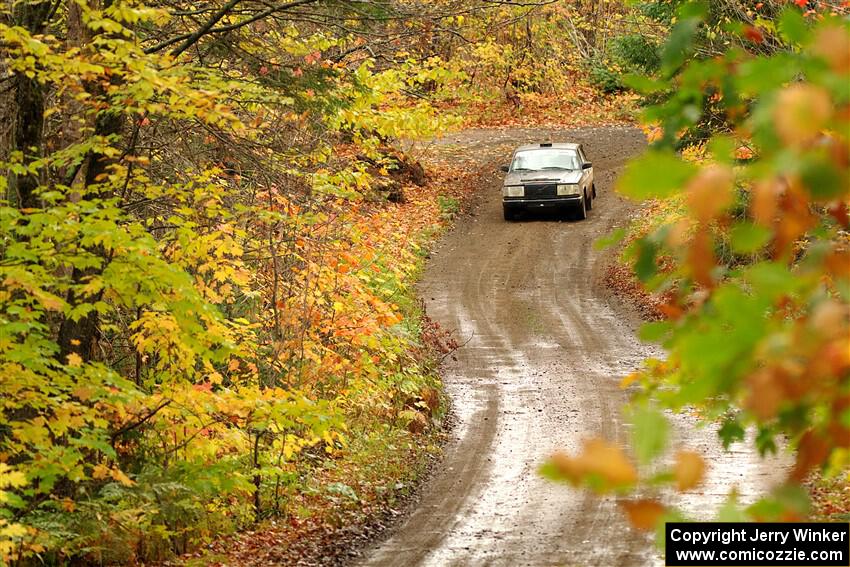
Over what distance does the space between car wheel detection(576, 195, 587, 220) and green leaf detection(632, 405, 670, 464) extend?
25.3 metres

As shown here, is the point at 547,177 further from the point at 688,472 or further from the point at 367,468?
the point at 688,472

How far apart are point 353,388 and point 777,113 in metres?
11.8

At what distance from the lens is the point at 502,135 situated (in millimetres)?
37969

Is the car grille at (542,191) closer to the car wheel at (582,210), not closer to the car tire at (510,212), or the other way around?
the car tire at (510,212)

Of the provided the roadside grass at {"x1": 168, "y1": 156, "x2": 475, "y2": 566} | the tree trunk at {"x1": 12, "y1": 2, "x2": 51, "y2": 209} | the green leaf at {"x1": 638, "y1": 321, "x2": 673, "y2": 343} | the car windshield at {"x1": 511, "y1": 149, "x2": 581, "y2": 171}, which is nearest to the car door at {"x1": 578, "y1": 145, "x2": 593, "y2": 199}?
the car windshield at {"x1": 511, "y1": 149, "x2": 581, "y2": 171}

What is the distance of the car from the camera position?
86.6ft

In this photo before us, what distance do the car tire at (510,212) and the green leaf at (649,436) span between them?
25410mm

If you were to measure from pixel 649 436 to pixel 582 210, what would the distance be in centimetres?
2571

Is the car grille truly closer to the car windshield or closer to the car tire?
the car windshield

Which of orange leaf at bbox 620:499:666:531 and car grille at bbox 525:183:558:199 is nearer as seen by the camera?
orange leaf at bbox 620:499:666:531

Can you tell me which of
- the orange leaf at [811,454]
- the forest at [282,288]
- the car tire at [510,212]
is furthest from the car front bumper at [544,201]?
the orange leaf at [811,454]

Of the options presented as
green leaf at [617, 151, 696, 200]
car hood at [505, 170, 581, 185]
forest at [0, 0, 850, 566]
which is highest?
green leaf at [617, 151, 696, 200]

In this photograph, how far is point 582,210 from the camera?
2725cm

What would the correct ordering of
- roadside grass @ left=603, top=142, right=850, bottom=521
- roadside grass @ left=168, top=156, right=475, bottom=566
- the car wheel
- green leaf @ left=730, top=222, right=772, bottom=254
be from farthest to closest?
the car wheel, roadside grass @ left=168, top=156, right=475, bottom=566, roadside grass @ left=603, top=142, right=850, bottom=521, green leaf @ left=730, top=222, right=772, bottom=254
